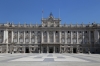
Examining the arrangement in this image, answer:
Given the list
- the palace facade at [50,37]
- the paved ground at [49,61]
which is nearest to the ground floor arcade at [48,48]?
the palace facade at [50,37]

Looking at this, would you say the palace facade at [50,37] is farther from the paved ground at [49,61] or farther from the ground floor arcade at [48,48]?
the paved ground at [49,61]

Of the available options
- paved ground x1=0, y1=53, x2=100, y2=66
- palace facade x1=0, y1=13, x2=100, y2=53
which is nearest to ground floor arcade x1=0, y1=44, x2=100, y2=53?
palace facade x1=0, y1=13, x2=100, y2=53

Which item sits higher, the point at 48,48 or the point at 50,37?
the point at 50,37

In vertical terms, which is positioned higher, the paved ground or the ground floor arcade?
the paved ground

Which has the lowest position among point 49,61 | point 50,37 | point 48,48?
point 48,48

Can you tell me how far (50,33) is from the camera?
102m

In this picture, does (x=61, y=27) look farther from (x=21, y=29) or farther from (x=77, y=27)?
(x=21, y=29)

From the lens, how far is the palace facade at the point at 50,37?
99444 mm

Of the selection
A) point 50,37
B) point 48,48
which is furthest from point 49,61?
point 50,37

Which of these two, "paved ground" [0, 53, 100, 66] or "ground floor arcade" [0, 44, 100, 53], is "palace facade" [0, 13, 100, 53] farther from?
"paved ground" [0, 53, 100, 66]

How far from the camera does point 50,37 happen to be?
102 m

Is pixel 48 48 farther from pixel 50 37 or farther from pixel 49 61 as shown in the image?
pixel 49 61

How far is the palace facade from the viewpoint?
326ft

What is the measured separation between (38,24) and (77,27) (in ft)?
73.0
